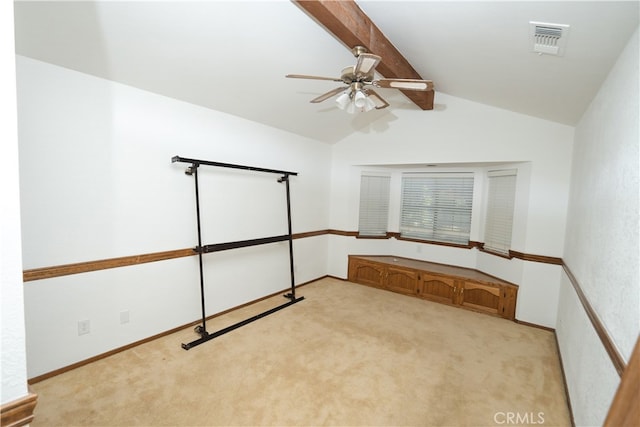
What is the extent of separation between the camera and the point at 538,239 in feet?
12.3

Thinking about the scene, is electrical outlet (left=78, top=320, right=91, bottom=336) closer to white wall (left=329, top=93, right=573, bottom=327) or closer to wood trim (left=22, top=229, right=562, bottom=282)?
wood trim (left=22, top=229, right=562, bottom=282)

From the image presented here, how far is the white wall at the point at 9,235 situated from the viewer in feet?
2.66

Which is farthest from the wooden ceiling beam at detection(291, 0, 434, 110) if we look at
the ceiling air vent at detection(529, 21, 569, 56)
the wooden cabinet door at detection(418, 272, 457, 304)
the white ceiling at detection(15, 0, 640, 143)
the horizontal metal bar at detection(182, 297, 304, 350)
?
the horizontal metal bar at detection(182, 297, 304, 350)

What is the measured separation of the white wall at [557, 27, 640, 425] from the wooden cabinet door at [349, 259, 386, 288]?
265 cm

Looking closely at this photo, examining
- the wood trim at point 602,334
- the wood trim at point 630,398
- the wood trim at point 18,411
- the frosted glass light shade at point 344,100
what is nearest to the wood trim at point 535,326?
the wood trim at point 602,334

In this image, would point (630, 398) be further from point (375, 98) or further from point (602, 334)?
point (375, 98)

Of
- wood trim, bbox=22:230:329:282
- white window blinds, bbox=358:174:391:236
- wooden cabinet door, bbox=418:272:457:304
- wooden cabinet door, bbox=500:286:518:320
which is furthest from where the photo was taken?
white window blinds, bbox=358:174:391:236

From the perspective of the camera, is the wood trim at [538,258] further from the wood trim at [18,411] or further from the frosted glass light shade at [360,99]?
the wood trim at [18,411]

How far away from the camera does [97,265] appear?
8.68 feet

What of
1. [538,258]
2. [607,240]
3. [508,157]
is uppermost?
[508,157]

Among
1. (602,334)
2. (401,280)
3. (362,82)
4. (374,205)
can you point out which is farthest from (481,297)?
(362,82)

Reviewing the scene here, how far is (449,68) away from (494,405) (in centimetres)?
313

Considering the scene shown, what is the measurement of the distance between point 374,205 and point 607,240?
12.9 feet

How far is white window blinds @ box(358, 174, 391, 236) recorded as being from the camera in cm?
556
